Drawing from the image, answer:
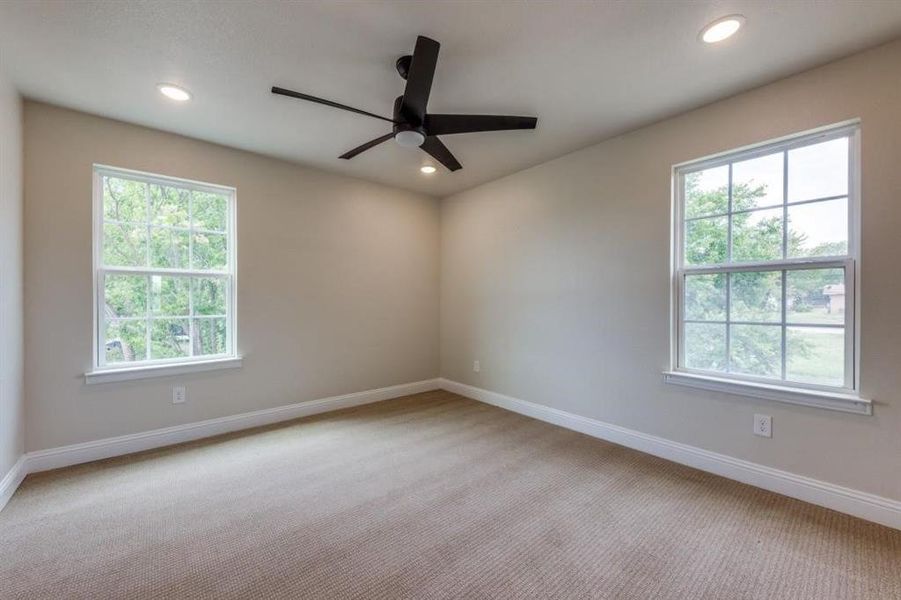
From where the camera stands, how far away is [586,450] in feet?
9.54

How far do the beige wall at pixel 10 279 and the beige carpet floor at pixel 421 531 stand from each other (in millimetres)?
371

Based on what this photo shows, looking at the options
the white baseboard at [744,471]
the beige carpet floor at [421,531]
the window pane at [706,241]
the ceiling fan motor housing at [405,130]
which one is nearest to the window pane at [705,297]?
the window pane at [706,241]

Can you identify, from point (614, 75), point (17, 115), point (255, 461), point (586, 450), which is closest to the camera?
point (614, 75)

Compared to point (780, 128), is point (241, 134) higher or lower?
higher

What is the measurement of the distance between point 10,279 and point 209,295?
1.15 m

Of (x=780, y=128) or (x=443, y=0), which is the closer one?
(x=443, y=0)

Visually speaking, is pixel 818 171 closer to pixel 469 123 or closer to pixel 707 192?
pixel 707 192

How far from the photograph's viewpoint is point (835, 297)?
7.03ft

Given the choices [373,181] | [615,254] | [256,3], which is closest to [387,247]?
[373,181]

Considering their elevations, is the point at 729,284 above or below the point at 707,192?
below

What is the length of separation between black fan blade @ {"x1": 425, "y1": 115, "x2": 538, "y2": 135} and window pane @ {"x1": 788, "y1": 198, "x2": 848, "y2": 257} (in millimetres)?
1742

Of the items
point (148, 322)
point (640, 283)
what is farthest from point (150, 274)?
point (640, 283)

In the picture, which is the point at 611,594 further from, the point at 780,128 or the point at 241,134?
the point at 241,134

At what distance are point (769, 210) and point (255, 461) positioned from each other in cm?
391
